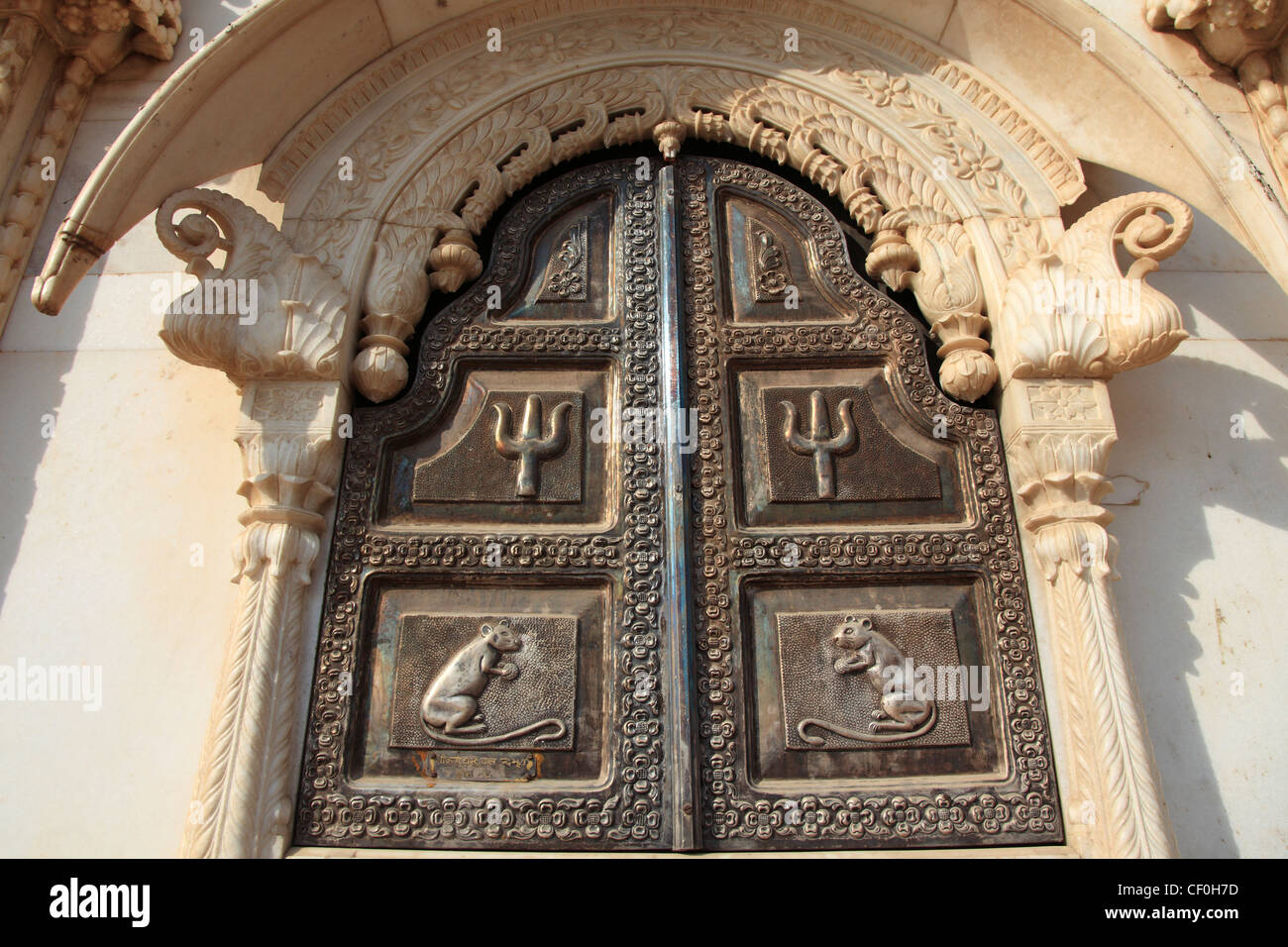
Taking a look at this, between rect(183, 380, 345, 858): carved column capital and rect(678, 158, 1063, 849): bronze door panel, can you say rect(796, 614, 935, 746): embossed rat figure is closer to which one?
rect(678, 158, 1063, 849): bronze door panel

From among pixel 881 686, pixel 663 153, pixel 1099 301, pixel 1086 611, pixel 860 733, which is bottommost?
pixel 860 733

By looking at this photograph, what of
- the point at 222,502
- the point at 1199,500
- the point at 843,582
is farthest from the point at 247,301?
the point at 1199,500

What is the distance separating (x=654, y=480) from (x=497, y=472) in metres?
0.60

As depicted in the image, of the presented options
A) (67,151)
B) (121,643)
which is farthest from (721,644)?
(67,151)

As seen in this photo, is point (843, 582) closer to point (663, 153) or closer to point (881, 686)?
point (881, 686)

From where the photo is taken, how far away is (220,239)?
3.31 meters

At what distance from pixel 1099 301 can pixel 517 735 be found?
2.57 meters

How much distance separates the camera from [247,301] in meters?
3.20

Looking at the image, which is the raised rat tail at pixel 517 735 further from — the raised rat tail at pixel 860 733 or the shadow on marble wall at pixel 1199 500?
the shadow on marble wall at pixel 1199 500

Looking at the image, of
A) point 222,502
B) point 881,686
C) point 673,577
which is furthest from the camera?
point 222,502

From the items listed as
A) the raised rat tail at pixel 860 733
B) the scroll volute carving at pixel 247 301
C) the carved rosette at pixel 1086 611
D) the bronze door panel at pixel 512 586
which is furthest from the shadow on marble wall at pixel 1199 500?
the scroll volute carving at pixel 247 301

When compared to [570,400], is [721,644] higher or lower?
lower

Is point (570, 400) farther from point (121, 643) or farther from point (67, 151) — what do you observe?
point (67, 151)

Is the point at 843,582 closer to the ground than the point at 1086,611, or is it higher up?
higher up
